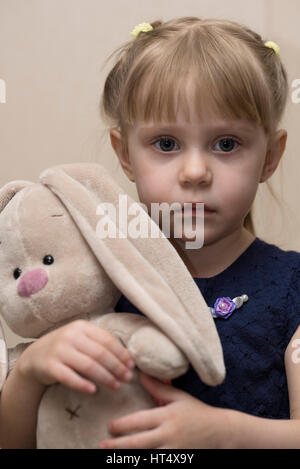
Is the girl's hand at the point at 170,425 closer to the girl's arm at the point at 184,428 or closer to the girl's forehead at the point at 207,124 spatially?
the girl's arm at the point at 184,428

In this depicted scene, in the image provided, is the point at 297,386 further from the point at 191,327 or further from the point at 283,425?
the point at 191,327

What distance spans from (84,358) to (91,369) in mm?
15

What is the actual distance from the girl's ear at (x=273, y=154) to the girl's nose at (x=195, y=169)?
0.58 feet

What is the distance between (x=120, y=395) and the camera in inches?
26.5

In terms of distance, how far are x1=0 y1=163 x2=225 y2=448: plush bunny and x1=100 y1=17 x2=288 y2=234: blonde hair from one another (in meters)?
0.19

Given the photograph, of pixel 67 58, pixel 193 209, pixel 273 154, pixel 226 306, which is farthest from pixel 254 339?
pixel 67 58

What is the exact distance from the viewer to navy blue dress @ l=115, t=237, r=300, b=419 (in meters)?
0.85

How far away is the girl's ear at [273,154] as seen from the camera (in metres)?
0.98
